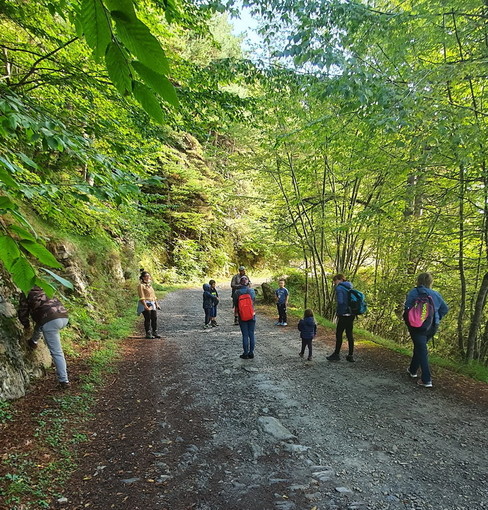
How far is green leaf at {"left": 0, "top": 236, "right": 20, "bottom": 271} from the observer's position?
0.95m

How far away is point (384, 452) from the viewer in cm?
329

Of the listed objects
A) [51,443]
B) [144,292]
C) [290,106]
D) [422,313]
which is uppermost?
[290,106]

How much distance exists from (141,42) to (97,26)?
0.12 m

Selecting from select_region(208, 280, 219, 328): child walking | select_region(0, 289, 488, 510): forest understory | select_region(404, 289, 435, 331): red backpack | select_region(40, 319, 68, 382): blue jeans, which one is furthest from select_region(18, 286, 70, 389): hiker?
select_region(404, 289, 435, 331): red backpack

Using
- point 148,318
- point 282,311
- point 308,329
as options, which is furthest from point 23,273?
point 282,311

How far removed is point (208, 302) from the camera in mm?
9500

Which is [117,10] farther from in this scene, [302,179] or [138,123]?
[302,179]

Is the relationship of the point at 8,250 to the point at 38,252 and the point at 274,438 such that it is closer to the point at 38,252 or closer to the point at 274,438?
the point at 38,252

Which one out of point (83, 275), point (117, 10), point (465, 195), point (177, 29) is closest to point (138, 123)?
point (177, 29)

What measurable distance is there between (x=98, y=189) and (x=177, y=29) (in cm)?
553

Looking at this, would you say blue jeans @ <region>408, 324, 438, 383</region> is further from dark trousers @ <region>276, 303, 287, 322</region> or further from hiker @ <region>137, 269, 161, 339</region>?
hiker @ <region>137, 269, 161, 339</region>

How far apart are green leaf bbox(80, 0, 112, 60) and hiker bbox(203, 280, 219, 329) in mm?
8650

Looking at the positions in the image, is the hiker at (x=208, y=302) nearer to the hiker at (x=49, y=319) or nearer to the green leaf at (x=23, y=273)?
the hiker at (x=49, y=319)

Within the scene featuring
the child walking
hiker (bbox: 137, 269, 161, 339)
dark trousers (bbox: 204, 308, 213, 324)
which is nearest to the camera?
hiker (bbox: 137, 269, 161, 339)
